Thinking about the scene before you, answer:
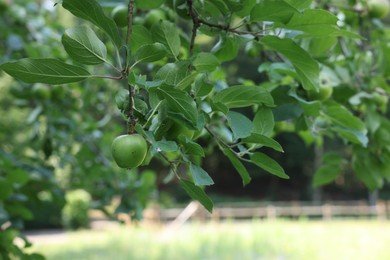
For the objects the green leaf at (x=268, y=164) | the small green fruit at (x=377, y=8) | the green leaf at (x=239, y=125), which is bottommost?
the small green fruit at (x=377, y=8)

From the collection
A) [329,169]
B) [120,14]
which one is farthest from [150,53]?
[329,169]

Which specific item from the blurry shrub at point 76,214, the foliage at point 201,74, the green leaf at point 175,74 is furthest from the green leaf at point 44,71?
the blurry shrub at point 76,214

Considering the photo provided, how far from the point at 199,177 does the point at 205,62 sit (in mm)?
246

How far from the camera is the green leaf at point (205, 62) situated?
895 mm

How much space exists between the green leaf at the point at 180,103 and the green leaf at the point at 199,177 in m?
0.07

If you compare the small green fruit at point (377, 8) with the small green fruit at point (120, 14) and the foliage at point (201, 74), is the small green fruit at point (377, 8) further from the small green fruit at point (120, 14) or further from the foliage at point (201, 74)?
the small green fruit at point (120, 14)

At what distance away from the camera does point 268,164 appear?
854mm

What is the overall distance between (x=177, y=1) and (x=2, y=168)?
1291 mm

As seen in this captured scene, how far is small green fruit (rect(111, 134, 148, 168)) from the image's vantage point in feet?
2.38

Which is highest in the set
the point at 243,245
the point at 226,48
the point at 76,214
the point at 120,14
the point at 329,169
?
the point at 120,14

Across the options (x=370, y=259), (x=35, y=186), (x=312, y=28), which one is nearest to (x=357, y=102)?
(x=312, y=28)

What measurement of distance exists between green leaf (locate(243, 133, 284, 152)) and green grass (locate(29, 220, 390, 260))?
18.5 feet

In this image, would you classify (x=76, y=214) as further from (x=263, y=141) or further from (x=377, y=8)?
(x=263, y=141)

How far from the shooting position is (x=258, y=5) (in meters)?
0.89
